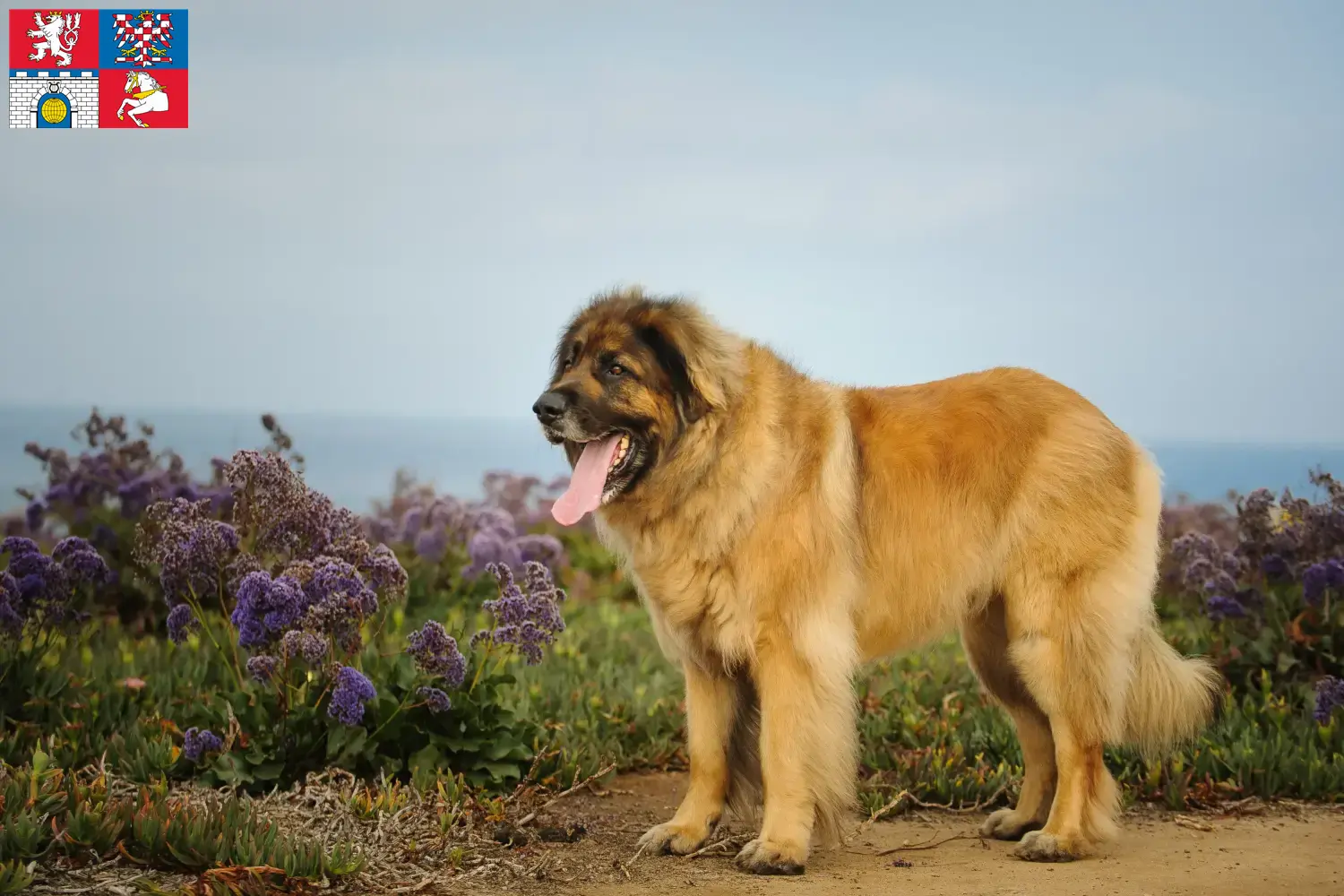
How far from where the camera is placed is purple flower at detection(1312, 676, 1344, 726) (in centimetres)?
636

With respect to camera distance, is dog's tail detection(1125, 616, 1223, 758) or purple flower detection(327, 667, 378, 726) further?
dog's tail detection(1125, 616, 1223, 758)

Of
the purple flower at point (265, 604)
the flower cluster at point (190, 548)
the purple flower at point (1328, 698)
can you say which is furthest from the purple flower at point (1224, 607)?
the flower cluster at point (190, 548)

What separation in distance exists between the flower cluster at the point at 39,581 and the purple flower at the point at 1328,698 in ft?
19.6

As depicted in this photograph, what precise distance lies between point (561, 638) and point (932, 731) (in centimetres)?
274

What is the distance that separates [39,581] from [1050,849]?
4.57 m

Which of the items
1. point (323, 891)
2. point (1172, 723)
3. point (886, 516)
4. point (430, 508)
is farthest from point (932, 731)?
point (430, 508)

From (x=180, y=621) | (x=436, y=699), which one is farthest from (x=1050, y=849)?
(x=180, y=621)

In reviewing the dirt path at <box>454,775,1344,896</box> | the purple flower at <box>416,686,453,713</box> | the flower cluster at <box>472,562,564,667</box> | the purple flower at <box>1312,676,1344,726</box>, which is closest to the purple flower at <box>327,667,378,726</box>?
the purple flower at <box>416,686,453,713</box>

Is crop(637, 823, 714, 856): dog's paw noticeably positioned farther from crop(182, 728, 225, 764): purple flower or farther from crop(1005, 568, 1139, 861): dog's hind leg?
crop(182, 728, 225, 764): purple flower

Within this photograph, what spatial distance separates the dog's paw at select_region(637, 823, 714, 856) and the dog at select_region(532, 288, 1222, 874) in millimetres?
14

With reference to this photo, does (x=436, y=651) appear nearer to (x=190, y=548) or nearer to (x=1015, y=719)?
(x=190, y=548)

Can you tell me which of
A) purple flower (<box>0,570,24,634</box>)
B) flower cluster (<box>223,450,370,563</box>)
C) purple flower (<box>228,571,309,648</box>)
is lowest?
purple flower (<box>0,570,24,634</box>)

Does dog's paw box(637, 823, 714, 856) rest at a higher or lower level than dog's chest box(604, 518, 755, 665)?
lower

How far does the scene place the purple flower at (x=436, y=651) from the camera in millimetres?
5328
